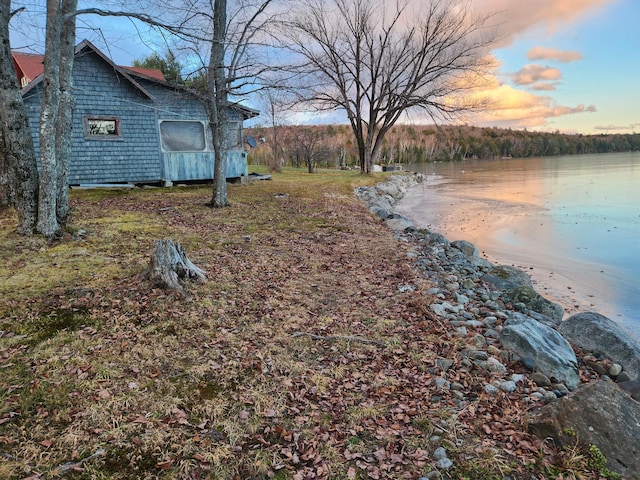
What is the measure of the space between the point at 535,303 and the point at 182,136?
1415cm

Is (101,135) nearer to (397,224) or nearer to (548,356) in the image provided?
(397,224)

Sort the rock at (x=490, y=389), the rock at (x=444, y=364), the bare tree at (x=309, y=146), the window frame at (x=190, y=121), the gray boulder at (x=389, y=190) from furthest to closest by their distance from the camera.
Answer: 1. the bare tree at (x=309, y=146)
2. the gray boulder at (x=389, y=190)
3. the window frame at (x=190, y=121)
4. the rock at (x=444, y=364)
5. the rock at (x=490, y=389)

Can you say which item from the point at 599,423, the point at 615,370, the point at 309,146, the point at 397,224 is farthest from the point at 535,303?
the point at 309,146

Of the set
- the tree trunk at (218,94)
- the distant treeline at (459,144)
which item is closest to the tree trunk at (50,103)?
the tree trunk at (218,94)

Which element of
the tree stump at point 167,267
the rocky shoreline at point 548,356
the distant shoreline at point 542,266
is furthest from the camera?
the distant shoreline at point 542,266

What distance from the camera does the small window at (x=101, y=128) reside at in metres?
Result: 13.1

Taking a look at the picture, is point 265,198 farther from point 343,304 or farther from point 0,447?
point 0,447

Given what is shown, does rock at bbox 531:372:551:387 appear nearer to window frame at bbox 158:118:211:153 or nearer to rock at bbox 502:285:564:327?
rock at bbox 502:285:564:327

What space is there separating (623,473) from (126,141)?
15.5 meters

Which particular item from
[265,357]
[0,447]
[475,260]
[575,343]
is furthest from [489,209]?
[0,447]

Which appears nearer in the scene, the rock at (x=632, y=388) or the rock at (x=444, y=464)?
the rock at (x=444, y=464)

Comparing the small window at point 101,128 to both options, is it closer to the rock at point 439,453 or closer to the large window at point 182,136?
the large window at point 182,136

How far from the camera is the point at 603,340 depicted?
4.21 metres

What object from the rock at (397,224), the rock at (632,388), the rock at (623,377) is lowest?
the rock at (623,377)
